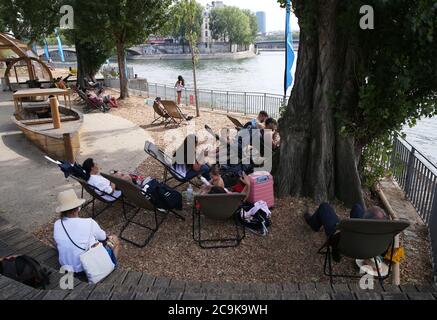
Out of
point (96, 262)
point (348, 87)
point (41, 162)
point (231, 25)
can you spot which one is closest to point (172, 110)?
point (41, 162)

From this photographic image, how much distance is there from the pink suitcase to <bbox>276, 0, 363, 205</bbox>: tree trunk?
0.50m

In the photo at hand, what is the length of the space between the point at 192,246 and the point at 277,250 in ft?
3.69

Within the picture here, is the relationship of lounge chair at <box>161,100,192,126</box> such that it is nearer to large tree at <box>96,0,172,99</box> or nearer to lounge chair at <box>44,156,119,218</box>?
large tree at <box>96,0,172,99</box>

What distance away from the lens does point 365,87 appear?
516 centimetres

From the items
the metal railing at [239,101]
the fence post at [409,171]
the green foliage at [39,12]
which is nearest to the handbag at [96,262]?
the fence post at [409,171]

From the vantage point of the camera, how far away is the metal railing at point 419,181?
197 inches

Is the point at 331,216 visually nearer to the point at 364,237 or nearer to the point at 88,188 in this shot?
the point at 364,237

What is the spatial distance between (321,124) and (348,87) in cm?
67

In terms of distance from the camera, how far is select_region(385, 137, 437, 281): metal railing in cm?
500

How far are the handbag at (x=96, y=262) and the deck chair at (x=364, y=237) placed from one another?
7.87 ft

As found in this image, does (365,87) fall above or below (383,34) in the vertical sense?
below

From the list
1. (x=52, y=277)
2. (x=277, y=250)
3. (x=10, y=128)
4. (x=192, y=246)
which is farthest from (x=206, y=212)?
(x=10, y=128)
